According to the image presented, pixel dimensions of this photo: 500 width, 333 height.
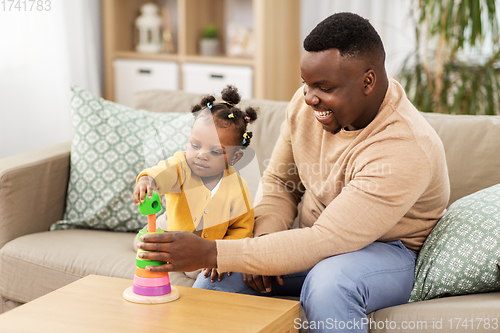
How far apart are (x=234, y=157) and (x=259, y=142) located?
497mm

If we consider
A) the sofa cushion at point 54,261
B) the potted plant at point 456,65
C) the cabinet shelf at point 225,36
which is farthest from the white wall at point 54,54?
the sofa cushion at point 54,261

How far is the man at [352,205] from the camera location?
1.06 m

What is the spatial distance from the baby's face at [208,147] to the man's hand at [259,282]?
0.26 metres

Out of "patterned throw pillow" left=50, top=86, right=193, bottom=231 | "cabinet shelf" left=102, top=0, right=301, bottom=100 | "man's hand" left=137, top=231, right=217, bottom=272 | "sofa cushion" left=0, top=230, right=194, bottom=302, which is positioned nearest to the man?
"man's hand" left=137, top=231, right=217, bottom=272

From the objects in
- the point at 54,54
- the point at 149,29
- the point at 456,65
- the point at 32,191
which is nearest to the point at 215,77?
the point at 149,29

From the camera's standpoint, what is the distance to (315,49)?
3.67ft

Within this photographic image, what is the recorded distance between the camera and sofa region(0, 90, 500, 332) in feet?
5.00

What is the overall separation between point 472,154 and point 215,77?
5.82 ft

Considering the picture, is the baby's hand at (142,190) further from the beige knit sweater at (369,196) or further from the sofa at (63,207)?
the sofa at (63,207)

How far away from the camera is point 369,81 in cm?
114

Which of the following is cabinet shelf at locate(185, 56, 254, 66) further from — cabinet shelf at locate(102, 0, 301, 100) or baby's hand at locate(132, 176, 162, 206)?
baby's hand at locate(132, 176, 162, 206)

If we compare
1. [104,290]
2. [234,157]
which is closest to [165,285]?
[104,290]

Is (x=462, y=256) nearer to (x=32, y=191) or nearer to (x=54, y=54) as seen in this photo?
(x=32, y=191)

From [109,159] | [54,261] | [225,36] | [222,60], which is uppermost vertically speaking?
[225,36]
